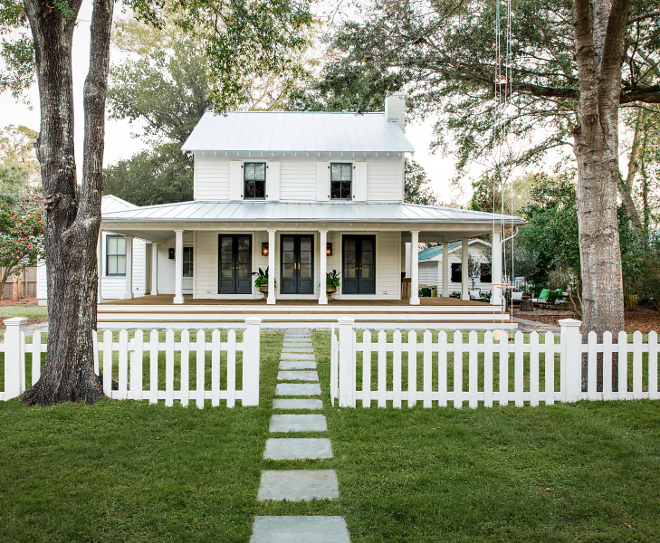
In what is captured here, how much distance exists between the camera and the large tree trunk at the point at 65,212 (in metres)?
5.20

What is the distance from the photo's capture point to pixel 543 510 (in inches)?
115

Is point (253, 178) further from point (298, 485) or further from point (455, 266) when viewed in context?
point (455, 266)

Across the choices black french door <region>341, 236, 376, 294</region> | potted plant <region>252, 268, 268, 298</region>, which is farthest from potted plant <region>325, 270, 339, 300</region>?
potted plant <region>252, 268, 268, 298</region>

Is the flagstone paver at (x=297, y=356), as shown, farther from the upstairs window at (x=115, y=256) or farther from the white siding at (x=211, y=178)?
the upstairs window at (x=115, y=256)

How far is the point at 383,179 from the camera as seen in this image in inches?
636

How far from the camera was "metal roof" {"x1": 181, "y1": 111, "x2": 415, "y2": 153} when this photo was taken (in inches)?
626

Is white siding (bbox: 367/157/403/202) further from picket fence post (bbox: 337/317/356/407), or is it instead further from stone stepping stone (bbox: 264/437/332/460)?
stone stepping stone (bbox: 264/437/332/460)

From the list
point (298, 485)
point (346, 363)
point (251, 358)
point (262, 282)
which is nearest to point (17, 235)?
point (262, 282)

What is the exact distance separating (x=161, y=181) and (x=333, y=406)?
2532cm

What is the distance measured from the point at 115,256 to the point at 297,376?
610 inches

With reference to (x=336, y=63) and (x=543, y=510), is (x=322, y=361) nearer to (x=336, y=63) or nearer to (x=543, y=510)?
(x=543, y=510)

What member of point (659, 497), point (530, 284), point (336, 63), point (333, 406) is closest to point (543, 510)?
point (659, 497)

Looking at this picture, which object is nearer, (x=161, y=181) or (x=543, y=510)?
(x=543, y=510)

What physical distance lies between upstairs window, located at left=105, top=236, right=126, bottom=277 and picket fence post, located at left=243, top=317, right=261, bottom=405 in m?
16.3
